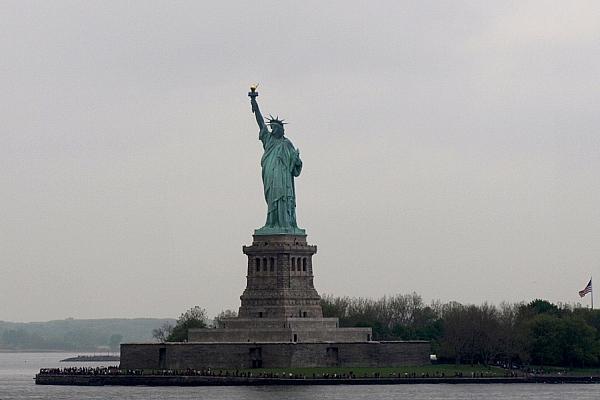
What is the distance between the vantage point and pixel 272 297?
120m

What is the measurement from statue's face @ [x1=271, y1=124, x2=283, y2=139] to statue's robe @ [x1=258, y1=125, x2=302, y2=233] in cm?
31

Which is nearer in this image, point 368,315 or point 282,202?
point 282,202

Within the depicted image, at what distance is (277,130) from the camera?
122250 mm

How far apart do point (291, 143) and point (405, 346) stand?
56.8 ft

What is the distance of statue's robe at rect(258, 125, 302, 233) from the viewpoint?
121938 mm

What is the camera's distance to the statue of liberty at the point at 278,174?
122 metres

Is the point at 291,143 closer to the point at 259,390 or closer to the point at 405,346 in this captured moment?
the point at 405,346

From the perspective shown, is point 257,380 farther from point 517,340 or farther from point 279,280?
point 517,340

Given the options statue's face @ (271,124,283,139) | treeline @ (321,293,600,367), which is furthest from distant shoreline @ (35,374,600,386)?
statue's face @ (271,124,283,139)

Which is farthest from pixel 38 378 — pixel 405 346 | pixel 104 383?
pixel 405 346

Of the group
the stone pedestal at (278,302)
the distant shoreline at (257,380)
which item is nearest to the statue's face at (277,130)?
the stone pedestal at (278,302)

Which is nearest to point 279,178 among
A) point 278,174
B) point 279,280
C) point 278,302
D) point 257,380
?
point 278,174

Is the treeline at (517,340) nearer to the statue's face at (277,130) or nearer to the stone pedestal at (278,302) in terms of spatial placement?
the stone pedestal at (278,302)

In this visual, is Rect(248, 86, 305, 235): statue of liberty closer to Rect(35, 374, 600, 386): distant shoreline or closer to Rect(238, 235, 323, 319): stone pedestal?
Rect(238, 235, 323, 319): stone pedestal
